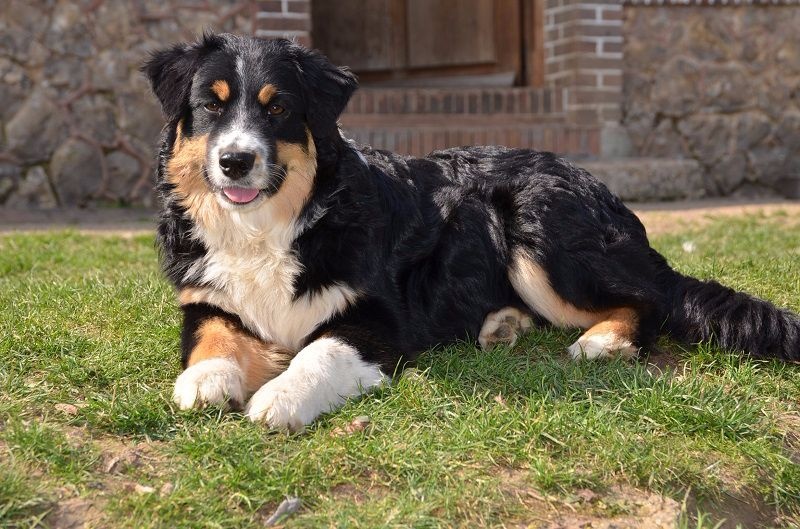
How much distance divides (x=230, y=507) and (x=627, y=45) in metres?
8.67

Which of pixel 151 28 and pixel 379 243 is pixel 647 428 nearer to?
pixel 379 243

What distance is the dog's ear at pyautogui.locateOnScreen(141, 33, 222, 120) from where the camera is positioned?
371cm

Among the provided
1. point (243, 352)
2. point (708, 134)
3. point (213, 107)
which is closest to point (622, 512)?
point (243, 352)

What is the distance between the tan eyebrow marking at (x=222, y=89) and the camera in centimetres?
358

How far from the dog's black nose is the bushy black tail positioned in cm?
215

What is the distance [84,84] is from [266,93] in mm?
6056

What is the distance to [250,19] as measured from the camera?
895 centimetres

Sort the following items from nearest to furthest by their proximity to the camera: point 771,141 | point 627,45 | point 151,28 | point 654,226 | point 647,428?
point 647,428 → point 654,226 → point 151,28 → point 627,45 → point 771,141

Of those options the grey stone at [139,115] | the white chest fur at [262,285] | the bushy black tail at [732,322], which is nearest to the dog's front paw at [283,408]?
the white chest fur at [262,285]

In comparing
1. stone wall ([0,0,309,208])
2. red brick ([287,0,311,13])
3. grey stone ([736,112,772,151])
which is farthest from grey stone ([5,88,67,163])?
grey stone ([736,112,772,151])

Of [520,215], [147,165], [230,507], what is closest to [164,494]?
[230,507]

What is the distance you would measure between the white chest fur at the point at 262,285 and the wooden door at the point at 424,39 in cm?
769

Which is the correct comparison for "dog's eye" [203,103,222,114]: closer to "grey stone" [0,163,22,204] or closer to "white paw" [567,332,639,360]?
"white paw" [567,332,639,360]

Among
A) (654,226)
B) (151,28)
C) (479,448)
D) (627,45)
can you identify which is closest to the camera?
(479,448)
